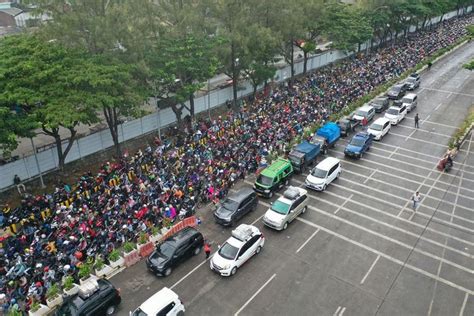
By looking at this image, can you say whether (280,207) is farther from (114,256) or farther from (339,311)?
(114,256)

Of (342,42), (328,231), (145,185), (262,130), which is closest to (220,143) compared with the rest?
(262,130)

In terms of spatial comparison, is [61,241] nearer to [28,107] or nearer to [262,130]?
[28,107]

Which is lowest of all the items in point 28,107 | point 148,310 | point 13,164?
point 148,310

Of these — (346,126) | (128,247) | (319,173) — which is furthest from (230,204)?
(346,126)

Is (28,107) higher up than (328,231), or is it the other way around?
(28,107)

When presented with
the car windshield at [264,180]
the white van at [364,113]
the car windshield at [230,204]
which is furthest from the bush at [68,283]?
the white van at [364,113]

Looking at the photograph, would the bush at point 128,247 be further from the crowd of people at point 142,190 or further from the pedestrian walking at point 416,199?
the pedestrian walking at point 416,199

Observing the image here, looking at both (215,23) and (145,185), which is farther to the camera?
(215,23)

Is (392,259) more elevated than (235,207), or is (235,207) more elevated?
(235,207)
